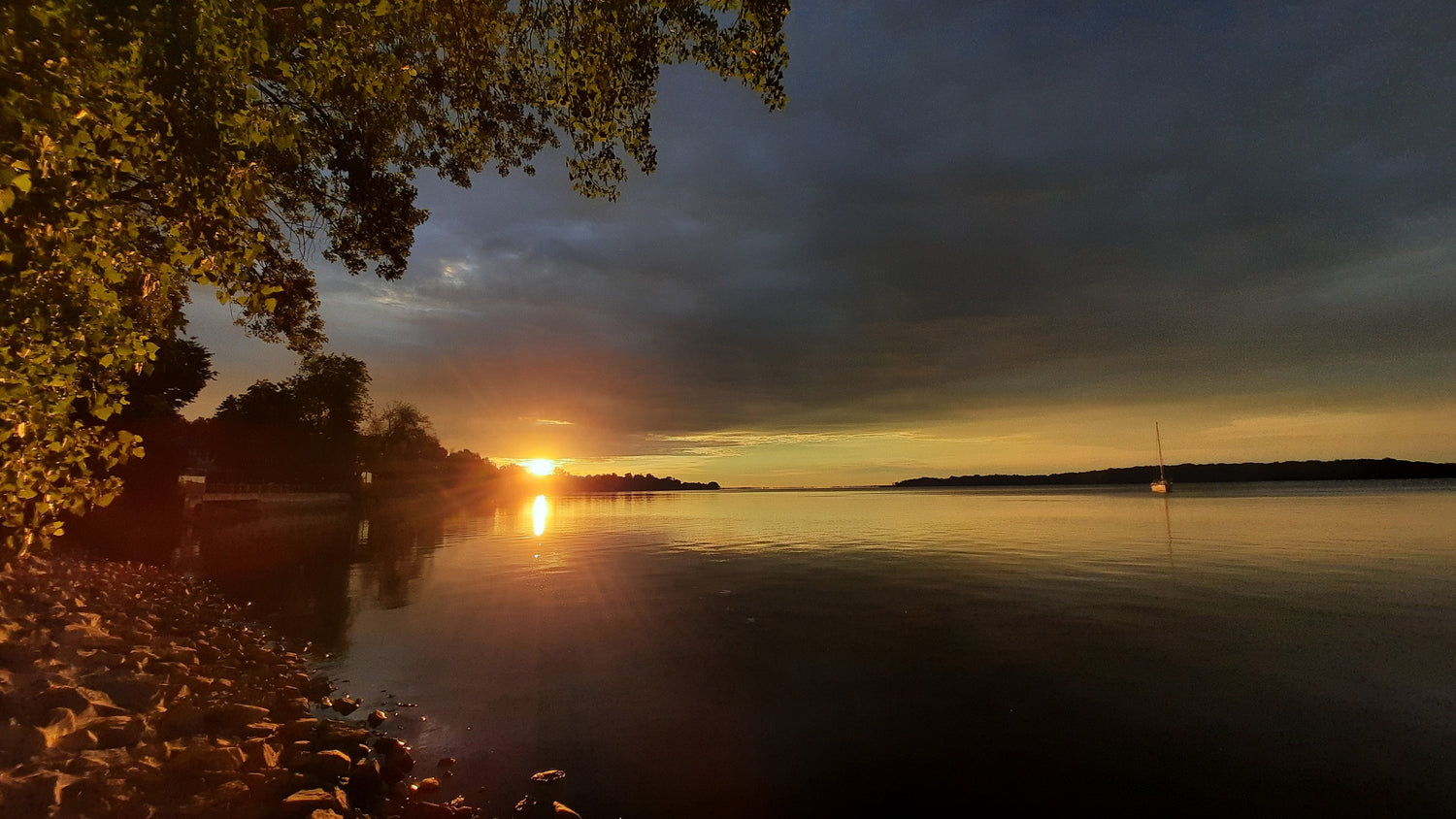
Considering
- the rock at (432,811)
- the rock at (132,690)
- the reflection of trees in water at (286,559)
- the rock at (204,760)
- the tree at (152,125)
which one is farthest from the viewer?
the reflection of trees in water at (286,559)

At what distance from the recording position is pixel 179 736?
7.98 metres

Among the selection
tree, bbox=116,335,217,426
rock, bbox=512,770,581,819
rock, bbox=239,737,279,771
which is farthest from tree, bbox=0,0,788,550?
tree, bbox=116,335,217,426

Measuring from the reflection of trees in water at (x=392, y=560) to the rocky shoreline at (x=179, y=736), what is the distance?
9.05 m

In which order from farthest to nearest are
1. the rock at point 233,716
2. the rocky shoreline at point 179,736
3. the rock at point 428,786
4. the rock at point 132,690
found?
the rock at point 233,716, the rock at point 132,690, the rock at point 428,786, the rocky shoreline at point 179,736

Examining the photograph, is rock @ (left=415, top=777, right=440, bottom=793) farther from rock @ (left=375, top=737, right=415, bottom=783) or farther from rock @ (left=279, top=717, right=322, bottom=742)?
rock @ (left=279, top=717, right=322, bottom=742)

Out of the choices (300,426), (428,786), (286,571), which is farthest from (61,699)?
(300,426)

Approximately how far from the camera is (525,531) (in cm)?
5600

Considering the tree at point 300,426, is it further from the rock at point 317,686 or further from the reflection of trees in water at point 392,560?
the rock at point 317,686

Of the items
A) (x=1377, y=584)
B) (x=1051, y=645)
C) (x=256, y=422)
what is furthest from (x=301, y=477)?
(x=1377, y=584)

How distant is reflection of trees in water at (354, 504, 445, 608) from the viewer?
23.3 meters

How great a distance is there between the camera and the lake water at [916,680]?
27.6 feet

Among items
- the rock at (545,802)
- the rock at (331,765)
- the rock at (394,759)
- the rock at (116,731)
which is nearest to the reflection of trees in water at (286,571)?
the rock at (394,759)

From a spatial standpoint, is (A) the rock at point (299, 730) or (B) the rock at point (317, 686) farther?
(B) the rock at point (317, 686)

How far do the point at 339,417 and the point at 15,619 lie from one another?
95210 mm
